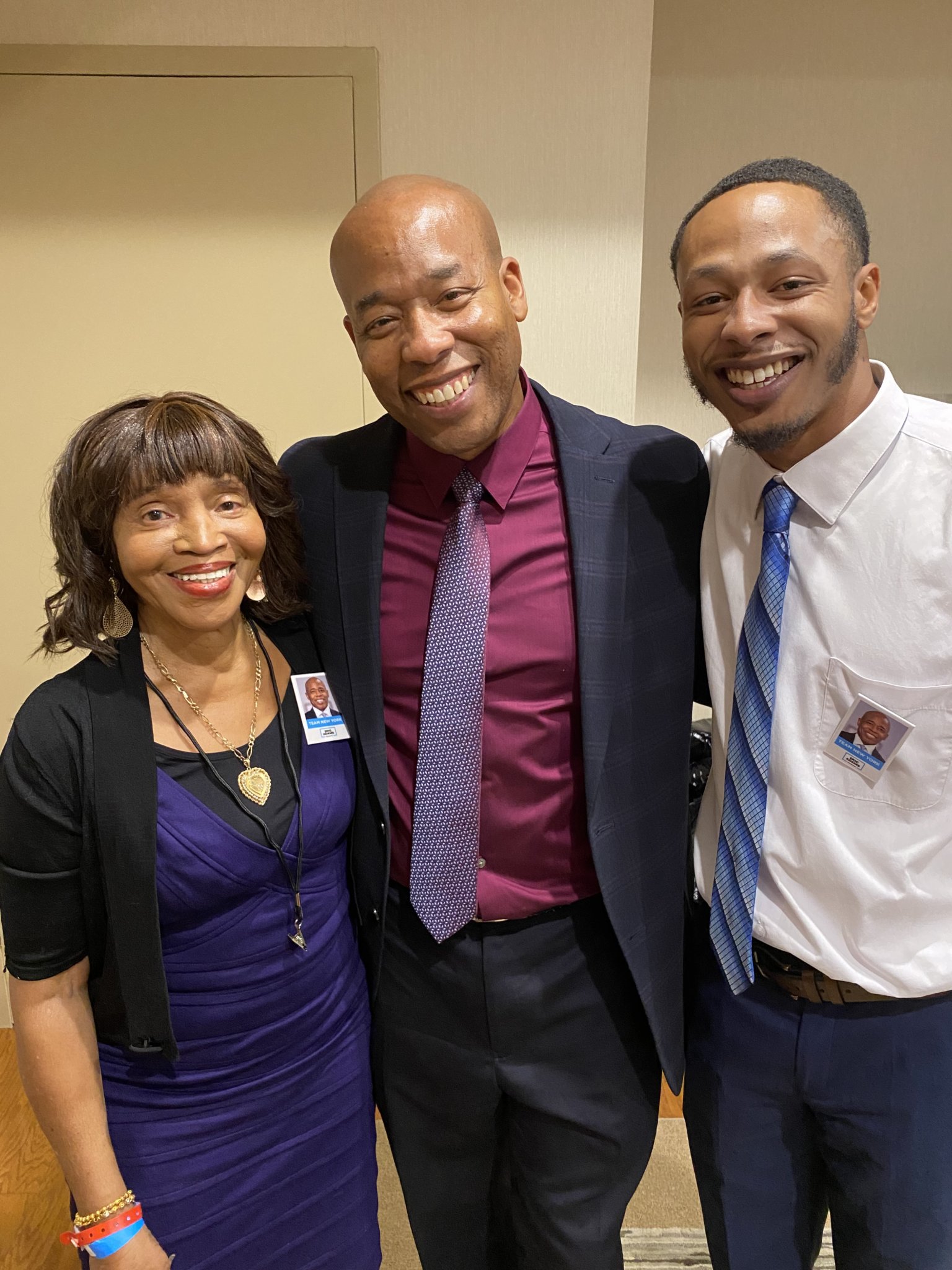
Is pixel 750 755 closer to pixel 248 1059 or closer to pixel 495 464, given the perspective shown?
pixel 495 464

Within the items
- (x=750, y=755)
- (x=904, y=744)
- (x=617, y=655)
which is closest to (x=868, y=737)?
(x=904, y=744)

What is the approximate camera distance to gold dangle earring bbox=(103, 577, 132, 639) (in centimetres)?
128

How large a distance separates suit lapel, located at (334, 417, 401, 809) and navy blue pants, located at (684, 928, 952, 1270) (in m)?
0.65

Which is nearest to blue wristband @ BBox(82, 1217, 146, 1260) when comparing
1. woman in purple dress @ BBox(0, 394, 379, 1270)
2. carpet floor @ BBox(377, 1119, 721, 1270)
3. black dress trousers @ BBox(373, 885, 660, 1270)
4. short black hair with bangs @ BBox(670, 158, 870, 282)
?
woman in purple dress @ BBox(0, 394, 379, 1270)

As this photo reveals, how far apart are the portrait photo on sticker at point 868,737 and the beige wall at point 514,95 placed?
1.51m

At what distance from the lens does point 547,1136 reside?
4.78 ft

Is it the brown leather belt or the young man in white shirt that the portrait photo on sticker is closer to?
the young man in white shirt

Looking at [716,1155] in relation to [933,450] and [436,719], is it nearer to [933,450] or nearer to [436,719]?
[436,719]

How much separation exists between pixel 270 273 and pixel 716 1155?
2.20 meters

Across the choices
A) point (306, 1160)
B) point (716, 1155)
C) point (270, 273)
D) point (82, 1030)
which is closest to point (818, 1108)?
point (716, 1155)

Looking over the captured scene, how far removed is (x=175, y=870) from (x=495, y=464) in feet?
2.50

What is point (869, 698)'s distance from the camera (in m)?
1.17

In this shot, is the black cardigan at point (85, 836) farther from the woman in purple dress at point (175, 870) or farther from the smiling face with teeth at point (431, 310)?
the smiling face with teeth at point (431, 310)

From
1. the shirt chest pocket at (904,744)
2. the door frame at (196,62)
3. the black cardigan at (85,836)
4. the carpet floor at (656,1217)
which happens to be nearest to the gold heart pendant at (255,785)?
the black cardigan at (85,836)
